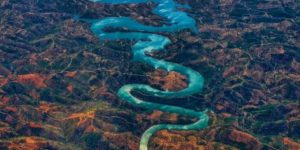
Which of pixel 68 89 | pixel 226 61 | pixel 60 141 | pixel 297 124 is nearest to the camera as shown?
pixel 60 141

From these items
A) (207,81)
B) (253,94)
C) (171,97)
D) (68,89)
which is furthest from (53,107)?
(253,94)

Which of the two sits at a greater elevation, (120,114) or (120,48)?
(120,48)

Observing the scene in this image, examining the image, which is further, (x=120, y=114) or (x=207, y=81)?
(x=207, y=81)

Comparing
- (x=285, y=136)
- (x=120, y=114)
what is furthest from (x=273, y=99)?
(x=120, y=114)

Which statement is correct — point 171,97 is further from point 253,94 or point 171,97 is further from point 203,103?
point 253,94

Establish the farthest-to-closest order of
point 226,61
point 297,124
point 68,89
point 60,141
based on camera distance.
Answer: point 226,61
point 68,89
point 297,124
point 60,141

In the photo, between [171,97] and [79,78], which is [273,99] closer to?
[171,97]
